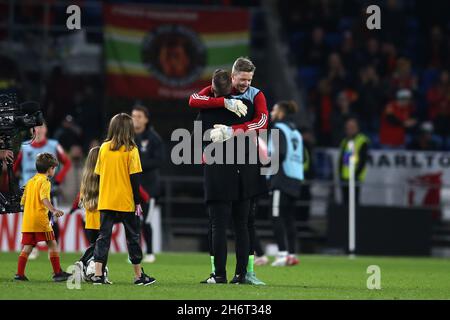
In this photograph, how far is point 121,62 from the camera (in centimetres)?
2384

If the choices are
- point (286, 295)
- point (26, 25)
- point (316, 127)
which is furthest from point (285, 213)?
point (26, 25)

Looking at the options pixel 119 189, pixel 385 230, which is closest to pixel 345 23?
pixel 385 230

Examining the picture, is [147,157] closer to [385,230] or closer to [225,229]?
[225,229]

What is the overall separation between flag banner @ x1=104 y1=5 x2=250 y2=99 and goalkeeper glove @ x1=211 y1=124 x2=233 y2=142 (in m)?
12.3

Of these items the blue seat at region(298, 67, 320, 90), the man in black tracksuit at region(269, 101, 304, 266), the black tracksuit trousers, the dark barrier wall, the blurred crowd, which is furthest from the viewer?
the blue seat at region(298, 67, 320, 90)

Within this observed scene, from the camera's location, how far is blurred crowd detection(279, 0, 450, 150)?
24.2 metres

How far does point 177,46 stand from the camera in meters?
24.4

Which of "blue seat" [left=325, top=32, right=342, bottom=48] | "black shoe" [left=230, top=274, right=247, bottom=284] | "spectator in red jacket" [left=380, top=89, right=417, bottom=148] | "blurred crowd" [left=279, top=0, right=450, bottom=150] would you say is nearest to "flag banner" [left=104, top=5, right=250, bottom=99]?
"blurred crowd" [left=279, top=0, right=450, bottom=150]

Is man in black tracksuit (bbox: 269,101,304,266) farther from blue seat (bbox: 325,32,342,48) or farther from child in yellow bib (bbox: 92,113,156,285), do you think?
blue seat (bbox: 325,32,342,48)

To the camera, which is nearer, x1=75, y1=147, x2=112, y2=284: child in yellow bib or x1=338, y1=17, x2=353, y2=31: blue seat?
x1=75, y1=147, x2=112, y2=284: child in yellow bib

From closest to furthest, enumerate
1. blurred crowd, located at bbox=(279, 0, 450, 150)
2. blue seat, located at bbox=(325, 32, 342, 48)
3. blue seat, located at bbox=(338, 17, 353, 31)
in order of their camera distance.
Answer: blurred crowd, located at bbox=(279, 0, 450, 150), blue seat, located at bbox=(325, 32, 342, 48), blue seat, located at bbox=(338, 17, 353, 31)

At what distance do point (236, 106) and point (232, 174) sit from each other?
0.69 meters

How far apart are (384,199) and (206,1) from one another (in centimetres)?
659

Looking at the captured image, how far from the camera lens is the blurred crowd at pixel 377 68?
79.3 feet
